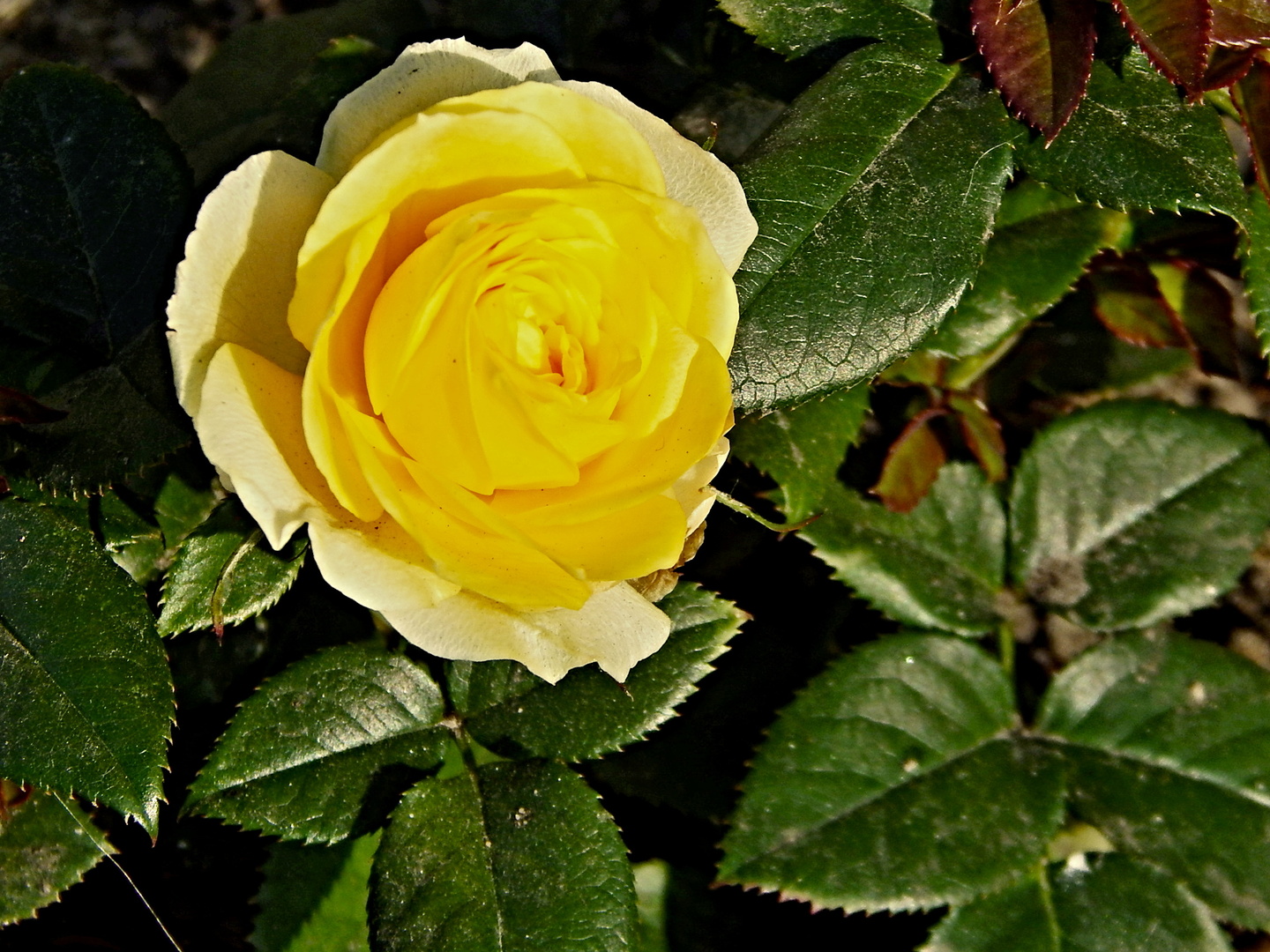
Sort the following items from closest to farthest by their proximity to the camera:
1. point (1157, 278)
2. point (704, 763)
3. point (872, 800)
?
point (872, 800) → point (704, 763) → point (1157, 278)

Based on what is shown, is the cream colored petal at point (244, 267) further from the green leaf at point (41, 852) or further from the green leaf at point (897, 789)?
the green leaf at point (897, 789)

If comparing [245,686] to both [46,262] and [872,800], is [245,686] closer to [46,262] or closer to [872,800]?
[46,262]

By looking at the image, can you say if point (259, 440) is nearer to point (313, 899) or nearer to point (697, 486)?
point (697, 486)

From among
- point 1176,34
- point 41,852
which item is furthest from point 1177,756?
point 41,852

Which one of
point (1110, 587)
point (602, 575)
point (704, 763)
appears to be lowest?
point (704, 763)

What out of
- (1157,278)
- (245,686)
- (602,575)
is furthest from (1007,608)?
(245,686)

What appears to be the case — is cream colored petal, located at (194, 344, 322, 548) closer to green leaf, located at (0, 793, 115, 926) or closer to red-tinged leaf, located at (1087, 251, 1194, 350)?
green leaf, located at (0, 793, 115, 926)
